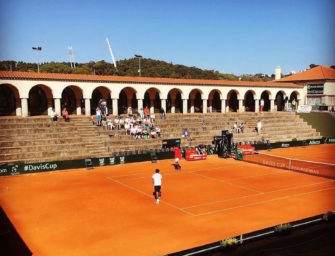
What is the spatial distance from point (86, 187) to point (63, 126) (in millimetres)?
14066

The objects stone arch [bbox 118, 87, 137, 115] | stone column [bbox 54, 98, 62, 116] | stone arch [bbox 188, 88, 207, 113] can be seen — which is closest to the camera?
stone column [bbox 54, 98, 62, 116]

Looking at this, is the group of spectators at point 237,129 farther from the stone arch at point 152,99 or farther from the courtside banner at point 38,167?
the courtside banner at point 38,167

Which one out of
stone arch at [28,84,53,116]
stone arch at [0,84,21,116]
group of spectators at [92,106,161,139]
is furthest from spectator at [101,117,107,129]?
stone arch at [0,84,21,116]

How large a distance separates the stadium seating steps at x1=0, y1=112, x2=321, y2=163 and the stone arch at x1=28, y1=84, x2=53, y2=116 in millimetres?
4388

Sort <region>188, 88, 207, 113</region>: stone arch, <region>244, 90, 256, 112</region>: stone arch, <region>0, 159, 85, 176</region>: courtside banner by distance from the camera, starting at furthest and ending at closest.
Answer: <region>244, 90, 256, 112</region>: stone arch < <region>188, 88, 207, 113</region>: stone arch < <region>0, 159, 85, 176</region>: courtside banner

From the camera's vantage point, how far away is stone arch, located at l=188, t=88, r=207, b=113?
167 feet

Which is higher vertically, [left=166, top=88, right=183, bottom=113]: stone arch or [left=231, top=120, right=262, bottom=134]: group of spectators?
[left=166, top=88, right=183, bottom=113]: stone arch

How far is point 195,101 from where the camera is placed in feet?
175

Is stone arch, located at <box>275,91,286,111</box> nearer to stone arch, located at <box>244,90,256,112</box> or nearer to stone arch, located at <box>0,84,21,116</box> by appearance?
stone arch, located at <box>244,90,256,112</box>

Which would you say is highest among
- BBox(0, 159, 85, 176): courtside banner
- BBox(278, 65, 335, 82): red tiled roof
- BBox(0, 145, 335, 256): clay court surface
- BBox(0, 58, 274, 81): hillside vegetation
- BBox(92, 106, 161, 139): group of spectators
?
BBox(0, 58, 274, 81): hillside vegetation

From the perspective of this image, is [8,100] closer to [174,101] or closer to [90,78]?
[90,78]

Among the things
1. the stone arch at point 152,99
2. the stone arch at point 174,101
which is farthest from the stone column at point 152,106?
the stone arch at point 174,101

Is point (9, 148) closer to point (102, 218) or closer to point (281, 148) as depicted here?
point (102, 218)

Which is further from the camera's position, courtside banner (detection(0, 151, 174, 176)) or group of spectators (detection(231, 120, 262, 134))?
group of spectators (detection(231, 120, 262, 134))
